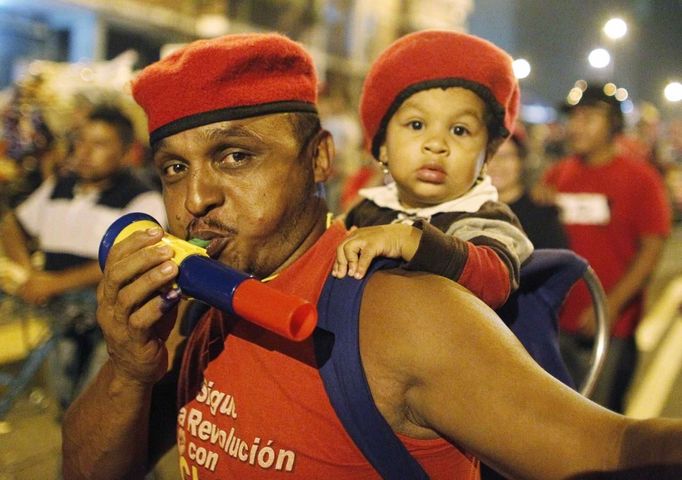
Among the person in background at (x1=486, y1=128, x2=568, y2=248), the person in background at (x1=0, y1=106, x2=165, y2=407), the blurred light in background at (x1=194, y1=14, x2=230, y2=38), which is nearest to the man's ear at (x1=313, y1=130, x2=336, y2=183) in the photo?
the person in background at (x1=486, y1=128, x2=568, y2=248)

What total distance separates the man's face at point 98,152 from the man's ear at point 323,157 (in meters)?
3.44

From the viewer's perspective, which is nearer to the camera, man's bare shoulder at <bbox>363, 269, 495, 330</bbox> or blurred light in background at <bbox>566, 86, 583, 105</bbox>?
man's bare shoulder at <bbox>363, 269, 495, 330</bbox>

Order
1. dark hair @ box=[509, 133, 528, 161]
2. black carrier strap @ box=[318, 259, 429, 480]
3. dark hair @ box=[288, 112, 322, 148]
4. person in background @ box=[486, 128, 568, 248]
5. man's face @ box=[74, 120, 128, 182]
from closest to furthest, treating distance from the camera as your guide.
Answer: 1. black carrier strap @ box=[318, 259, 429, 480]
2. dark hair @ box=[288, 112, 322, 148]
3. person in background @ box=[486, 128, 568, 248]
4. dark hair @ box=[509, 133, 528, 161]
5. man's face @ box=[74, 120, 128, 182]

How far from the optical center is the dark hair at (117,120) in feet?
17.1

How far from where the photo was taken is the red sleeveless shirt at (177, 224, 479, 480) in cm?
149

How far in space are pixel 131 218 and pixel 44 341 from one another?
3.58 meters

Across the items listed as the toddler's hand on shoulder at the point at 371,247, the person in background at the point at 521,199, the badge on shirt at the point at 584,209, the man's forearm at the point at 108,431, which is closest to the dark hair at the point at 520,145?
the person in background at the point at 521,199

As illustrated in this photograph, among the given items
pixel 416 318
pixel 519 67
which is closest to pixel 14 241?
pixel 519 67

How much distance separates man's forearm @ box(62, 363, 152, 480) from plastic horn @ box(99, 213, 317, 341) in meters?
0.34

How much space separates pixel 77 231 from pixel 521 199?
2.96m

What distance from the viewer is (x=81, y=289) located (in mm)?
4688

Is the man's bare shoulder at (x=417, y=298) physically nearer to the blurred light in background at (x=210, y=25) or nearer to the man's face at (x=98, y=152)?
the man's face at (x=98, y=152)

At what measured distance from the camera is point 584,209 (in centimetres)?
497

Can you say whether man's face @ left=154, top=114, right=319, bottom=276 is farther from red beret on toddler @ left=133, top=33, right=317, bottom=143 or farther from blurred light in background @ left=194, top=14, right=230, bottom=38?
blurred light in background @ left=194, top=14, right=230, bottom=38
